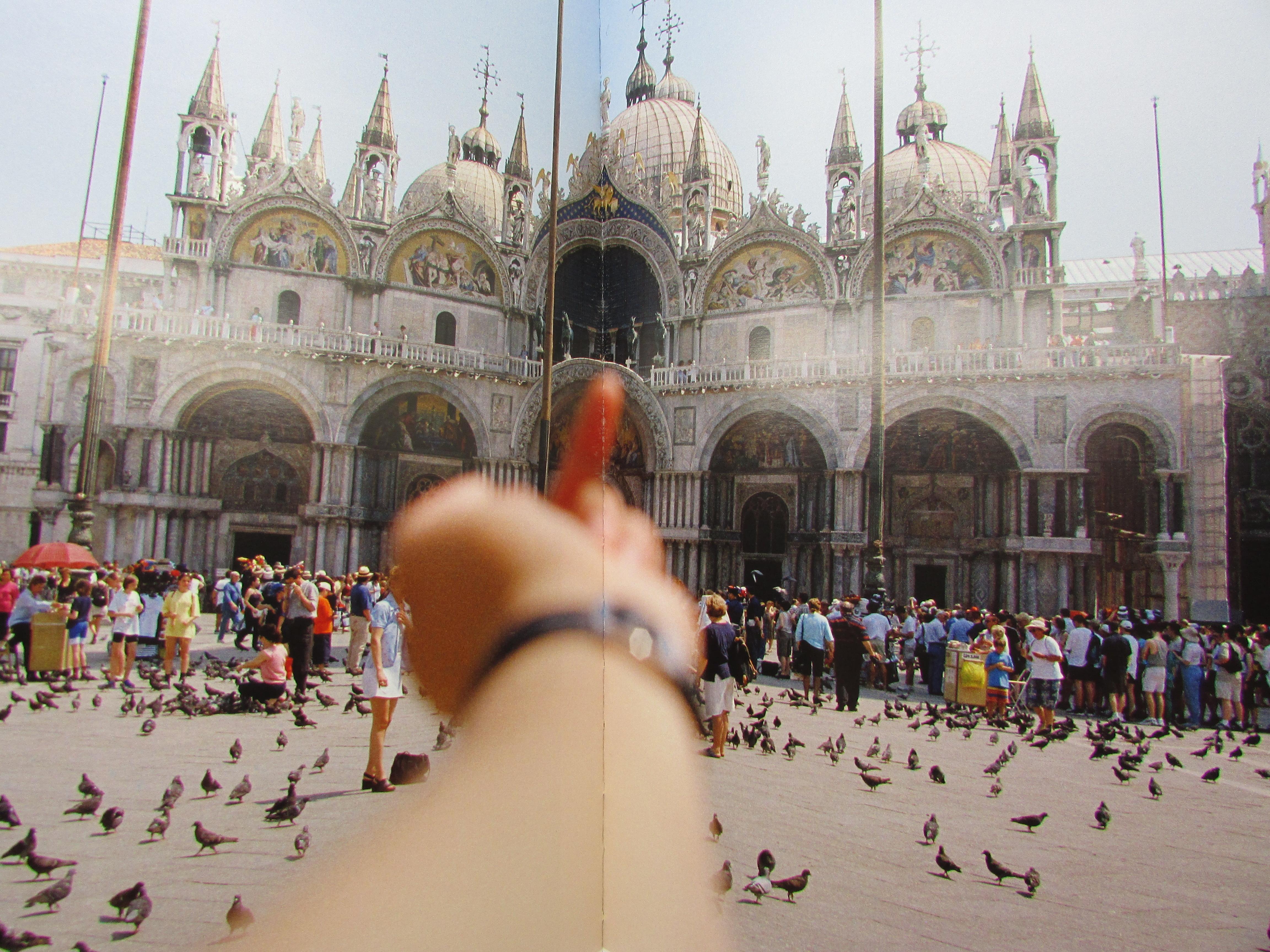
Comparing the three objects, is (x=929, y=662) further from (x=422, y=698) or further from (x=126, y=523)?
(x=126, y=523)

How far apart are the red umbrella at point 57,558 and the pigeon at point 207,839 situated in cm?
219

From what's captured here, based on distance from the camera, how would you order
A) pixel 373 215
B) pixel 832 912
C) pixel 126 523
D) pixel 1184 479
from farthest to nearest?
1. pixel 373 215
2. pixel 1184 479
3. pixel 126 523
4. pixel 832 912

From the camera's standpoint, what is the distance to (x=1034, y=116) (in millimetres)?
19781

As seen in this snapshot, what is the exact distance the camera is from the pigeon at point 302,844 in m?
3.20

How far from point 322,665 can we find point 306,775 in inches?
182

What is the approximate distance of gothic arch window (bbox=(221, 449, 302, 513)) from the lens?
7.79 meters

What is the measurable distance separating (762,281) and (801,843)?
19421 millimetres

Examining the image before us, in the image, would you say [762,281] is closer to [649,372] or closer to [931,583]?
[649,372]

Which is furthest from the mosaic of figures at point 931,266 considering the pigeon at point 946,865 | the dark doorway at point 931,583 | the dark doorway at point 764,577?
the pigeon at point 946,865

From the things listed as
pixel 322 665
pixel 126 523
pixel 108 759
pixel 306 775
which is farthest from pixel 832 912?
pixel 126 523

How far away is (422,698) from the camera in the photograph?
462 cm

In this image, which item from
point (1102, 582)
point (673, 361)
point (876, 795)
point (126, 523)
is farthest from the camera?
point (673, 361)

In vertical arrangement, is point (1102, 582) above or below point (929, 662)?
above

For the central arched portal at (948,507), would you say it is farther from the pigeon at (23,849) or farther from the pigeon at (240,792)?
the pigeon at (23,849)
